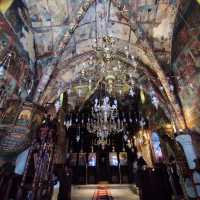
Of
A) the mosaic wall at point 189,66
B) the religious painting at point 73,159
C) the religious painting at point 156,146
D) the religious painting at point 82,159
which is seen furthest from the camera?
the religious painting at point 82,159

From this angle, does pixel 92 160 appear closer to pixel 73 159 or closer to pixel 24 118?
pixel 73 159

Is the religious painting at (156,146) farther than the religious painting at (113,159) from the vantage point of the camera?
No

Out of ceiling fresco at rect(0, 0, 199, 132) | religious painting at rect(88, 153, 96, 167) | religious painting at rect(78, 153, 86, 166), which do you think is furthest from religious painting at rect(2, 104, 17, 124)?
religious painting at rect(88, 153, 96, 167)

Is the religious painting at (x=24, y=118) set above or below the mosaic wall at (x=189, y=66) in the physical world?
below

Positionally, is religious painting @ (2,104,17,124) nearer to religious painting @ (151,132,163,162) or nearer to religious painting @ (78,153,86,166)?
religious painting @ (151,132,163,162)

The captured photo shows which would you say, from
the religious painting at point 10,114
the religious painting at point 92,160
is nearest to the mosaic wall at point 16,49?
the religious painting at point 10,114

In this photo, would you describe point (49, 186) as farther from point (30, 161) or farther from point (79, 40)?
point (79, 40)

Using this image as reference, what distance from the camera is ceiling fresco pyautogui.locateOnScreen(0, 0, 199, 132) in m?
7.73

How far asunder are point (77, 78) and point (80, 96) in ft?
7.99

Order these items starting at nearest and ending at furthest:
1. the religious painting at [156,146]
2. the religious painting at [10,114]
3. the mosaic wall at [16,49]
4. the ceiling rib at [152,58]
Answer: the mosaic wall at [16,49] < the religious painting at [10,114] < the ceiling rib at [152,58] < the religious painting at [156,146]

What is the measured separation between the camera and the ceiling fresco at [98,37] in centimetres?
773

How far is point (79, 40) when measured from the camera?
980 centimetres

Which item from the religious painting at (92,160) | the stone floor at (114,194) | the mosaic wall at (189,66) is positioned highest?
the mosaic wall at (189,66)

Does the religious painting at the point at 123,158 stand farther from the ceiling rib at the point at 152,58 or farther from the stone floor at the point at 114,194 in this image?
the ceiling rib at the point at 152,58
